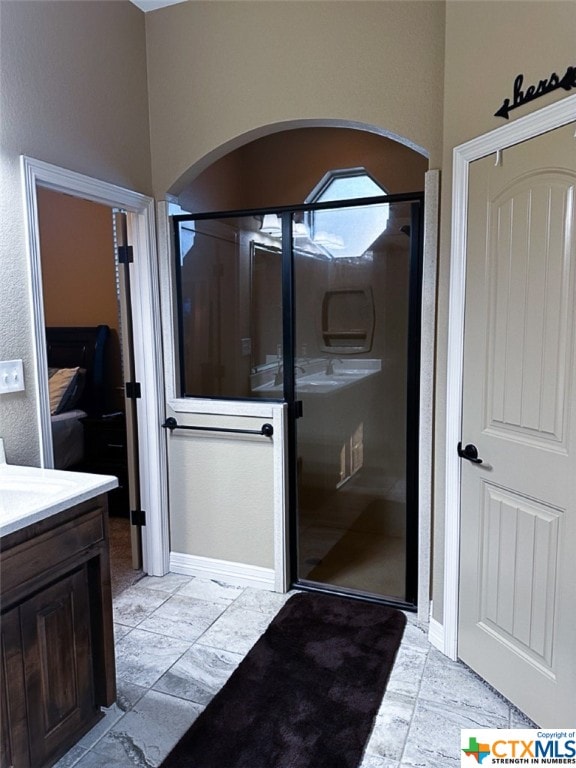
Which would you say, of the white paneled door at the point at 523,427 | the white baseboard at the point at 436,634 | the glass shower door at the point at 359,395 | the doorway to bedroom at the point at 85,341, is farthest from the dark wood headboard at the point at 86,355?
the white paneled door at the point at 523,427

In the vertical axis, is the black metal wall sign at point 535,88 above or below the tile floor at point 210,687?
above

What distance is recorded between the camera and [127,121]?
2717mm

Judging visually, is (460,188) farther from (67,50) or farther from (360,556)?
(360,556)

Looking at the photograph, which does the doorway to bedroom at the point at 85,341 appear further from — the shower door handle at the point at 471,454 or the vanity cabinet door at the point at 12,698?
the shower door handle at the point at 471,454

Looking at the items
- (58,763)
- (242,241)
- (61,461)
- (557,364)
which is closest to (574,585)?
(557,364)

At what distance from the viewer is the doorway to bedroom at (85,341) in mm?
3984

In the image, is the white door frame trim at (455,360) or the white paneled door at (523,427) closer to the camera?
the white paneled door at (523,427)

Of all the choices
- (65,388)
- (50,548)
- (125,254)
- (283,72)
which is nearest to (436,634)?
(50,548)

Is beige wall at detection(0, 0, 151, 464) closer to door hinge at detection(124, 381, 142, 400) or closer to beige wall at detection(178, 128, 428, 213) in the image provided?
door hinge at detection(124, 381, 142, 400)

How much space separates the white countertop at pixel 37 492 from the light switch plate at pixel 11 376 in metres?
0.30

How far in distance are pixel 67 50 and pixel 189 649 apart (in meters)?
2.74

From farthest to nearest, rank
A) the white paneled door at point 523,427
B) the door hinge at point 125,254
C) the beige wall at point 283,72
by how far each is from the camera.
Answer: the door hinge at point 125,254, the beige wall at point 283,72, the white paneled door at point 523,427

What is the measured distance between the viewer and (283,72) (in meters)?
2.54

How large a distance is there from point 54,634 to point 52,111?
2.09m
